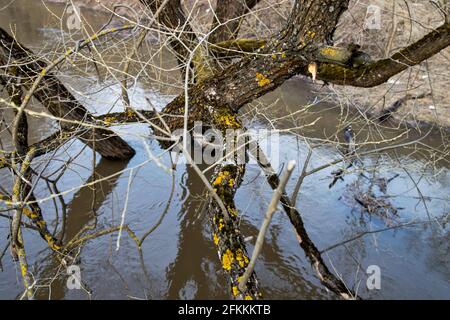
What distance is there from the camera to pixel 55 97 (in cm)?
473

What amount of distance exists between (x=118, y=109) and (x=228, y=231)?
583cm

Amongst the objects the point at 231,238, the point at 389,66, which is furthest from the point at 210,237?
the point at 389,66

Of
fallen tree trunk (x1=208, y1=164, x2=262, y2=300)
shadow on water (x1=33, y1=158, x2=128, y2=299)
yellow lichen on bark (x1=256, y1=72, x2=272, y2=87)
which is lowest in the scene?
fallen tree trunk (x1=208, y1=164, x2=262, y2=300)

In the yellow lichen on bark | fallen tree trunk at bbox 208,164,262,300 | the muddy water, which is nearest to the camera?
fallen tree trunk at bbox 208,164,262,300

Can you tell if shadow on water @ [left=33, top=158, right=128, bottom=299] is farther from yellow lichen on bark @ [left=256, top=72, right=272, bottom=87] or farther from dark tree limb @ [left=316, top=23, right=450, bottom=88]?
dark tree limb @ [left=316, top=23, right=450, bottom=88]

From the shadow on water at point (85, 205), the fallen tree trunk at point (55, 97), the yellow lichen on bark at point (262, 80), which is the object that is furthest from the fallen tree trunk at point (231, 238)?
the shadow on water at point (85, 205)

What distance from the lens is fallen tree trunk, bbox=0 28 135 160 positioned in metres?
4.13

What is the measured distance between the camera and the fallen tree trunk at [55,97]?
4.13 metres

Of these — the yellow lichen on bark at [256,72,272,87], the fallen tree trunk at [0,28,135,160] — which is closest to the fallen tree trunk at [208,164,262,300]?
the yellow lichen on bark at [256,72,272,87]

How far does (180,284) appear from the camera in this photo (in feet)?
14.8

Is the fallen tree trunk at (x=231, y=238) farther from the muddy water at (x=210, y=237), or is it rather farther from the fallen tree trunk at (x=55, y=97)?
the fallen tree trunk at (x=55, y=97)
